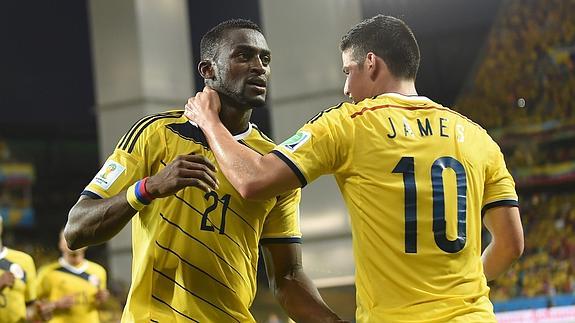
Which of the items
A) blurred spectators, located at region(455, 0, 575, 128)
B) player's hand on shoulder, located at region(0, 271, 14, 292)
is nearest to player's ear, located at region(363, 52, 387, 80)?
player's hand on shoulder, located at region(0, 271, 14, 292)

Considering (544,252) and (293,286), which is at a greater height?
(293,286)

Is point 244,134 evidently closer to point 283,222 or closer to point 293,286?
point 283,222

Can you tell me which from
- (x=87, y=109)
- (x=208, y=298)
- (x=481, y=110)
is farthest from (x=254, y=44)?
(x=87, y=109)

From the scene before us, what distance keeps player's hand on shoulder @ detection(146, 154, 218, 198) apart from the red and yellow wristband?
0.03m

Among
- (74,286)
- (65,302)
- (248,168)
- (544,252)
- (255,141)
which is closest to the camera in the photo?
(248,168)

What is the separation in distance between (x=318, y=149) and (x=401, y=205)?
32 cm

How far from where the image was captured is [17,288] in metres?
8.39

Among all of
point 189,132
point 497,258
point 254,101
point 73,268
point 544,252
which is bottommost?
point 544,252

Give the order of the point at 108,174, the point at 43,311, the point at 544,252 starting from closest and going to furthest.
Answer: the point at 108,174 → the point at 43,311 → the point at 544,252

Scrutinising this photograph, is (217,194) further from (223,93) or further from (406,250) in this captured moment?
(406,250)

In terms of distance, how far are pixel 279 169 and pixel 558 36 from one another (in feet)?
40.8

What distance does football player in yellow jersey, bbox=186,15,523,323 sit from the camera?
119 inches

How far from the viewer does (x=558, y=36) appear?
14.6m

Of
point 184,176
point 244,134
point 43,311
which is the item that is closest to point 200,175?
point 184,176
